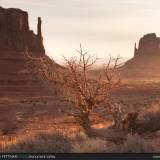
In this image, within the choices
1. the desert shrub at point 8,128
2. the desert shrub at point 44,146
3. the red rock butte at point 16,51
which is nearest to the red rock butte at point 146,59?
the red rock butte at point 16,51

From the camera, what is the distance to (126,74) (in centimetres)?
14938

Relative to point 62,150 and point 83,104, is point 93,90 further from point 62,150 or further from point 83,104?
point 62,150

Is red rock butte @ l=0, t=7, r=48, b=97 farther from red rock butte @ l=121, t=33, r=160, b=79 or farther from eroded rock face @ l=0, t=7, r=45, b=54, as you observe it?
red rock butte @ l=121, t=33, r=160, b=79

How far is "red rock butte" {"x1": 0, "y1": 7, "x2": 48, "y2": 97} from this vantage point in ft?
217

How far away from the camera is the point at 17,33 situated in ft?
291

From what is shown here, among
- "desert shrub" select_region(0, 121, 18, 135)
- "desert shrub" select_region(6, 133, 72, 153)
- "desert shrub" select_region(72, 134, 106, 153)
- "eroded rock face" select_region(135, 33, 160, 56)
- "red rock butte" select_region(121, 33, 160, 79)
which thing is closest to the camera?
"desert shrub" select_region(72, 134, 106, 153)

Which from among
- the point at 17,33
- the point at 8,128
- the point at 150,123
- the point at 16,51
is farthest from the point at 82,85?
the point at 17,33

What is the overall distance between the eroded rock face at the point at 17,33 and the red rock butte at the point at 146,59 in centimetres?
6422

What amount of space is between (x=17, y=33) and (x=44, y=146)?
77.6 m

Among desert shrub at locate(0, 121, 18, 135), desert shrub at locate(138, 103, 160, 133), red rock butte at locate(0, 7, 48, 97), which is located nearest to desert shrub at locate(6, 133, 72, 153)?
desert shrub at locate(138, 103, 160, 133)

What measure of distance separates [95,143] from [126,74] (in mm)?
137902

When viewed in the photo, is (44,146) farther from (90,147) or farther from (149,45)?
(149,45)

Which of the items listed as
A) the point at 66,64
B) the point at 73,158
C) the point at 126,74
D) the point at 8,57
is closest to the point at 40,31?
the point at 8,57

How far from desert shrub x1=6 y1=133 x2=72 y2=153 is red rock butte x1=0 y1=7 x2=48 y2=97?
159ft
